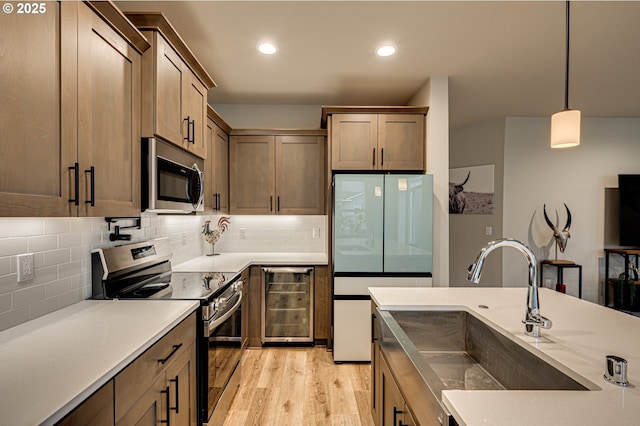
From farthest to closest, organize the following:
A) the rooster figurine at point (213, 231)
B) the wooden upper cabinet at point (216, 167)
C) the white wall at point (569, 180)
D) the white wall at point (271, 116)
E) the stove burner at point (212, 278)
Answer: the white wall at point (569, 180), the white wall at point (271, 116), the rooster figurine at point (213, 231), the wooden upper cabinet at point (216, 167), the stove burner at point (212, 278)

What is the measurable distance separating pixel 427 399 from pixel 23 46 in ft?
5.50

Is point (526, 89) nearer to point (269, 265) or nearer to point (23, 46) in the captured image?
point (269, 265)

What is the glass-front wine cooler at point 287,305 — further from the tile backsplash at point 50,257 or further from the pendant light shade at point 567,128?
the pendant light shade at point 567,128

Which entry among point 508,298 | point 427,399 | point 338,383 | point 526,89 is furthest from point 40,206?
point 526,89

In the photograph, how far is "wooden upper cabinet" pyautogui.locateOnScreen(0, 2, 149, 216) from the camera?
0.99 metres

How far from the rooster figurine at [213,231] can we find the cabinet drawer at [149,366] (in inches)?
73.8

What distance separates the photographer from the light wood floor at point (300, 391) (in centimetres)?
224

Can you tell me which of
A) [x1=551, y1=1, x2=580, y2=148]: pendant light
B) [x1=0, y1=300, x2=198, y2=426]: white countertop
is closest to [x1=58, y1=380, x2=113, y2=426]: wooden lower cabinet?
[x1=0, y1=300, x2=198, y2=426]: white countertop

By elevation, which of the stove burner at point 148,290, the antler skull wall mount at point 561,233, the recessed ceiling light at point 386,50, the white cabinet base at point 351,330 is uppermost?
the recessed ceiling light at point 386,50

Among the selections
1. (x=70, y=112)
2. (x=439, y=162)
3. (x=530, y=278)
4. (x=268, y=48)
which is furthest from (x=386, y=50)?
(x=70, y=112)

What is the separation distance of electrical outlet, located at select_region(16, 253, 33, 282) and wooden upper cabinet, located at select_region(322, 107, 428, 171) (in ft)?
7.49

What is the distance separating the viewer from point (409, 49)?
254 cm

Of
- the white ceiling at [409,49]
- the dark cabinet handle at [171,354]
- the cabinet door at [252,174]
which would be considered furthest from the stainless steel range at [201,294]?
the white ceiling at [409,49]

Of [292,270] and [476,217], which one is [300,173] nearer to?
[292,270]
